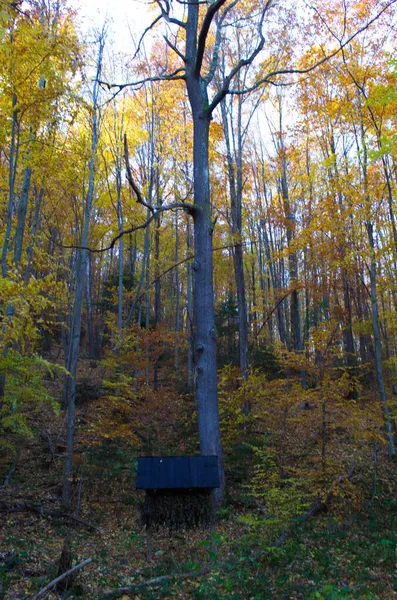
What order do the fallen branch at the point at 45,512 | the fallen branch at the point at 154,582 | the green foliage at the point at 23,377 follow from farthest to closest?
the fallen branch at the point at 45,512, the green foliage at the point at 23,377, the fallen branch at the point at 154,582

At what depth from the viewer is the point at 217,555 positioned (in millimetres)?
5430

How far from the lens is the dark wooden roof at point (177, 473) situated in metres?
5.76

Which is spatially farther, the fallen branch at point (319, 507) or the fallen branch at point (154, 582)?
the fallen branch at point (319, 507)

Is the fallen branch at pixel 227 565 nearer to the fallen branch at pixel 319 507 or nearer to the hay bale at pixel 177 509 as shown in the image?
the fallen branch at pixel 319 507

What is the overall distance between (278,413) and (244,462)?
1.53m

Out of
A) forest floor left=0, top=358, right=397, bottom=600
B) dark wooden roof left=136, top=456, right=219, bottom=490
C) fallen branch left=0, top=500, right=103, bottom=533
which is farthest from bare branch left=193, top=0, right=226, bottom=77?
fallen branch left=0, top=500, right=103, bottom=533

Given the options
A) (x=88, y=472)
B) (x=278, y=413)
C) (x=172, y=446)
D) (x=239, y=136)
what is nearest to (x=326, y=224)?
(x=239, y=136)

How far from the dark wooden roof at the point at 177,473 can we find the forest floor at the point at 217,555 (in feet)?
2.54

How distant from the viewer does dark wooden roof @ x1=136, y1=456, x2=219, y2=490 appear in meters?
5.76

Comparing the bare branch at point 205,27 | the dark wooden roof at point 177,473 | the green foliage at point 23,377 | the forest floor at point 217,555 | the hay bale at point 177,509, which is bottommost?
the forest floor at point 217,555

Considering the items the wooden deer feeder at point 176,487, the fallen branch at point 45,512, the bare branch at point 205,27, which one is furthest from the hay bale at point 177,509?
the bare branch at point 205,27

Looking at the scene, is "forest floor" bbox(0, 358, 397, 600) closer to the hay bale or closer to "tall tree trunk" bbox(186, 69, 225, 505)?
the hay bale

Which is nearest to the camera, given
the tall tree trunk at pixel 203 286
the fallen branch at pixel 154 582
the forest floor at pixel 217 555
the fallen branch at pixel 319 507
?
the fallen branch at pixel 154 582

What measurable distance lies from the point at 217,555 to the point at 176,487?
1.00 metres
